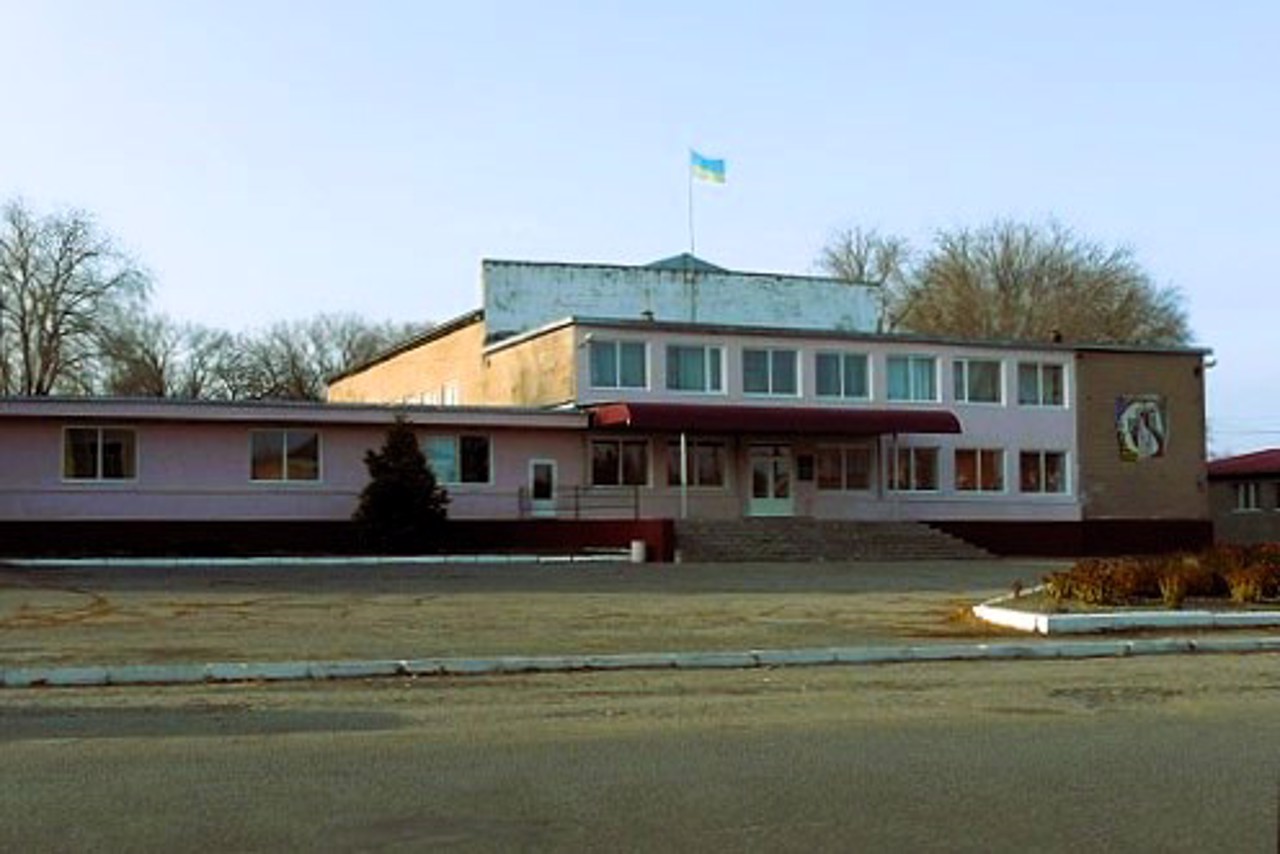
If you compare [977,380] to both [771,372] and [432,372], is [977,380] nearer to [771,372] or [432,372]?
[771,372]

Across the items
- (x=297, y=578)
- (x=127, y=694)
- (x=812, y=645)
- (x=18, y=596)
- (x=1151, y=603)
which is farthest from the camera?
(x=297, y=578)

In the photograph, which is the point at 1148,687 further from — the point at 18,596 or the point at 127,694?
the point at 18,596

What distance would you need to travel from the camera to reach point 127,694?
13.3 metres

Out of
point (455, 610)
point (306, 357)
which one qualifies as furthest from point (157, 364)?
point (455, 610)

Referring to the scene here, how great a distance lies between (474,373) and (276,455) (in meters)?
13.0

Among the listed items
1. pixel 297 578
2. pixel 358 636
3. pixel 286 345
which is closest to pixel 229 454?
pixel 297 578

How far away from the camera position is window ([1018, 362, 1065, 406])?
4738 cm

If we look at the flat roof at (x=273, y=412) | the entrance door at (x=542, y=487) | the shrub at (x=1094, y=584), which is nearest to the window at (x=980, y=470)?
the flat roof at (x=273, y=412)

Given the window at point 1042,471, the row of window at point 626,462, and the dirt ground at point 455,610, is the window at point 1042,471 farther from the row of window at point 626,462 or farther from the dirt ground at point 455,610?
the dirt ground at point 455,610

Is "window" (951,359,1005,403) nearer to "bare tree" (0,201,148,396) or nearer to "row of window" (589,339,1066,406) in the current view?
"row of window" (589,339,1066,406)

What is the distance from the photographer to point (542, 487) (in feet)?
135

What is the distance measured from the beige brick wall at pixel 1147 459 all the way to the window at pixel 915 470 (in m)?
5.25

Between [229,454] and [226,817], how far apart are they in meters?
31.3

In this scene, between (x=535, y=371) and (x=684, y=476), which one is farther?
(x=535, y=371)
